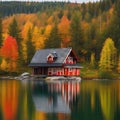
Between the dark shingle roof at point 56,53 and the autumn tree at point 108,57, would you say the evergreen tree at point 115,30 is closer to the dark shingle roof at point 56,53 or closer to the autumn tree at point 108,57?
the autumn tree at point 108,57

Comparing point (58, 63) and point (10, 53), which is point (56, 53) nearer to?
point (58, 63)

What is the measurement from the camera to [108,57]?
89250mm

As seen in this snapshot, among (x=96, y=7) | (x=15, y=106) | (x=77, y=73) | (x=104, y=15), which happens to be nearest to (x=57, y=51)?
(x=77, y=73)

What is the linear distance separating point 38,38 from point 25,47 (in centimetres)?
663

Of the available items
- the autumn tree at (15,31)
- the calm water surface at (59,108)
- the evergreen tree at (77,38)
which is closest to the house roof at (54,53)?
the evergreen tree at (77,38)

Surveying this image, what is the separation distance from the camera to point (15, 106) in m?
31.8

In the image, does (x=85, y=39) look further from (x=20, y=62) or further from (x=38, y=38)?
(x=20, y=62)

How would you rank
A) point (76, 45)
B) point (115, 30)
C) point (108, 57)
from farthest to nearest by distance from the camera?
1. point (76, 45)
2. point (115, 30)
3. point (108, 57)

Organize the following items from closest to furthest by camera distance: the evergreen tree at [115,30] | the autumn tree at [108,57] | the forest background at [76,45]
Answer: the autumn tree at [108,57], the forest background at [76,45], the evergreen tree at [115,30]

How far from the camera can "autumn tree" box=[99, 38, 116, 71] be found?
88938 mm

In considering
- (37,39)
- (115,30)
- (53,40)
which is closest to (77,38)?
(53,40)

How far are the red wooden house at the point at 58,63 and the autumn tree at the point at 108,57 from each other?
7.59m

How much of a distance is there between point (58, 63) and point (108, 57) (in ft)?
45.3

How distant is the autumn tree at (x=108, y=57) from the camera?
88.9 meters
